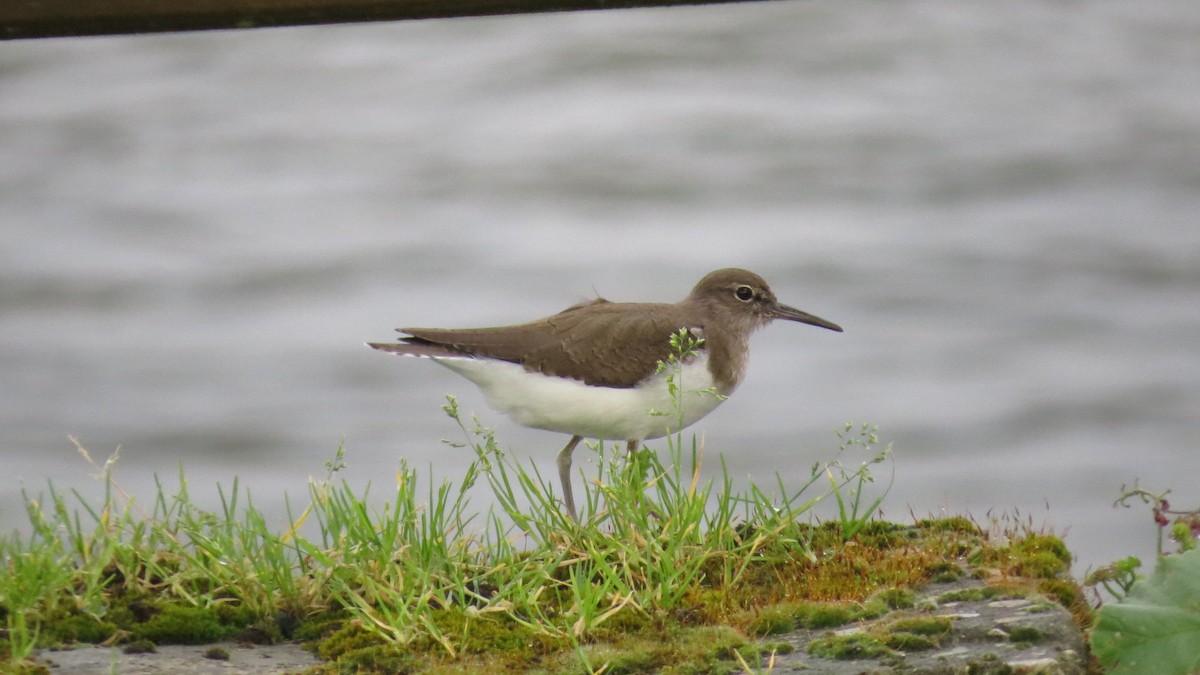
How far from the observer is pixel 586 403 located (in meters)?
6.04

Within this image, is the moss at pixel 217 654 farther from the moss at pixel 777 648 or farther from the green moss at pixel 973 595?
the green moss at pixel 973 595

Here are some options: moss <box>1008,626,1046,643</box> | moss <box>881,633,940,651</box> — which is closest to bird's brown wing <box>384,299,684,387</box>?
moss <box>881,633,940,651</box>

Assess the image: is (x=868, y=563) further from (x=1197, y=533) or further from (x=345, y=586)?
(x=345, y=586)

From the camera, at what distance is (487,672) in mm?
3977

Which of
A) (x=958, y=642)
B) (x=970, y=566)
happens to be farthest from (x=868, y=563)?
(x=958, y=642)

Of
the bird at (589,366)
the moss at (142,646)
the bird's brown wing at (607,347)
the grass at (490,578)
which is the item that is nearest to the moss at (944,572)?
the grass at (490,578)

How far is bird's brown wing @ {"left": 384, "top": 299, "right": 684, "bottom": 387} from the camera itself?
615 cm

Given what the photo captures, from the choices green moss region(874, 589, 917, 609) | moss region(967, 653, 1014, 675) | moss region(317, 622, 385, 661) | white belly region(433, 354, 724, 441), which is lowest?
moss region(967, 653, 1014, 675)

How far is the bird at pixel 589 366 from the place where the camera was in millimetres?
6051

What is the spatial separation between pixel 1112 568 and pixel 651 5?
247 cm

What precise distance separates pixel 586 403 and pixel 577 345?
0.33 metres

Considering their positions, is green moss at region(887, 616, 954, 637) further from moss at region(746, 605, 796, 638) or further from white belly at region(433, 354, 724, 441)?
white belly at region(433, 354, 724, 441)

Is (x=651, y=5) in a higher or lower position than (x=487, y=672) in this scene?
higher

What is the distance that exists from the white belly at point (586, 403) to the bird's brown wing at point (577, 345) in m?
0.05
